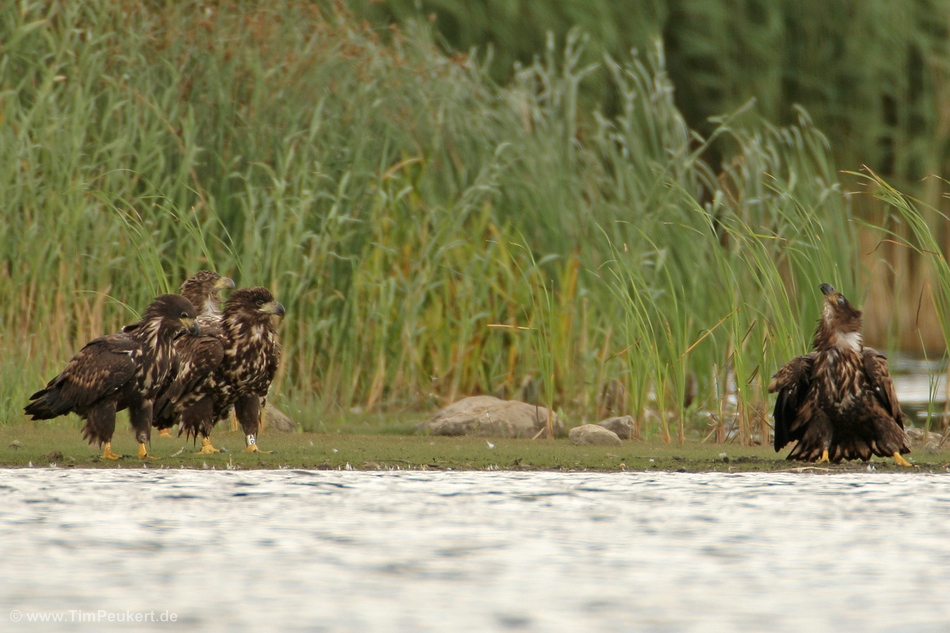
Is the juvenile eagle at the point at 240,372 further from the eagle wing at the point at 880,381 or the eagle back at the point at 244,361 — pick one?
the eagle wing at the point at 880,381

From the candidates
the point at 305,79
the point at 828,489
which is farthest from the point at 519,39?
the point at 828,489

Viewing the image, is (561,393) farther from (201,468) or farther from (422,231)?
(201,468)

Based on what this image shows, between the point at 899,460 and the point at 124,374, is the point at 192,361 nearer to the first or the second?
the point at 124,374

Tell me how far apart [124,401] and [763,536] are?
2.99 meters

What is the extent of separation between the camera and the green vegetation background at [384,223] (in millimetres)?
7527

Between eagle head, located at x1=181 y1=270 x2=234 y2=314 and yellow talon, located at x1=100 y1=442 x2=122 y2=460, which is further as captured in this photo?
eagle head, located at x1=181 y1=270 x2=234 y2=314

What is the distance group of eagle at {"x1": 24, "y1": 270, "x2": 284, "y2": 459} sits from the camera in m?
5.80

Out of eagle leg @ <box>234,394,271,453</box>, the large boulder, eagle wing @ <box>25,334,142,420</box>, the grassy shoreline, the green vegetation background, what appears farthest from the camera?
the green vegetation background

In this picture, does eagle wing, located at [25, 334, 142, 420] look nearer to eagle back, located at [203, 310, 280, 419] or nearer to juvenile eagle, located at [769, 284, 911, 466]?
eagle back, located at [203, 310, 280, 419]

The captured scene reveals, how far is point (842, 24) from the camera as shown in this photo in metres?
11.5

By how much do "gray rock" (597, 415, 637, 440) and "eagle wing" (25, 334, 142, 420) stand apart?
2.60 meters

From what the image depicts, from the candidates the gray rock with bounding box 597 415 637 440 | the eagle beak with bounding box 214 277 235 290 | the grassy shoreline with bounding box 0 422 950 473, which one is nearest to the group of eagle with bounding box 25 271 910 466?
the grassy shoreline with bounding box 0 422 950 473

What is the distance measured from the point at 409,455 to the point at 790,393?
65.2 inches

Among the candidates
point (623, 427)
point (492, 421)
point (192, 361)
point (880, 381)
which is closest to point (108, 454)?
point (192, 361)
